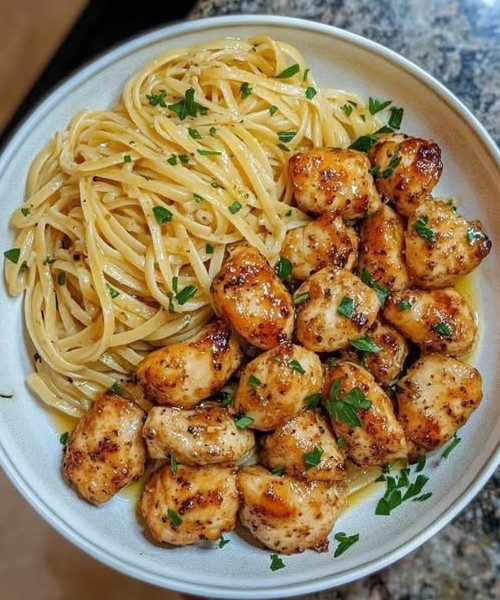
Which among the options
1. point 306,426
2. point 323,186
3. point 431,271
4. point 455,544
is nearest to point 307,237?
point 323,186

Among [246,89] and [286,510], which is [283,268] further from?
[286,510]

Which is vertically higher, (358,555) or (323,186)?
(323,186)

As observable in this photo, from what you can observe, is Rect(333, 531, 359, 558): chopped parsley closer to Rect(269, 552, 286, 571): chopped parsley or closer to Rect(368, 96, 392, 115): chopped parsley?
Rect(269, 552, 286, 571): chopped parsley

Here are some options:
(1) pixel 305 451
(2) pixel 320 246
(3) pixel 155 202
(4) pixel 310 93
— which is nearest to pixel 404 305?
(2) pixel 320 246

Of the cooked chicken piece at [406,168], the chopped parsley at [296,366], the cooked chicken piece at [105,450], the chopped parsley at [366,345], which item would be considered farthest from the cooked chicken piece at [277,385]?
the cooked chicken piece at [406,168]

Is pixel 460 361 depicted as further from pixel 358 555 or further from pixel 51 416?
pixel 51 416

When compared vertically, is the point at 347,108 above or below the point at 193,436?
above

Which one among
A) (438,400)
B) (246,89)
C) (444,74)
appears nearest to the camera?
(438,400)
